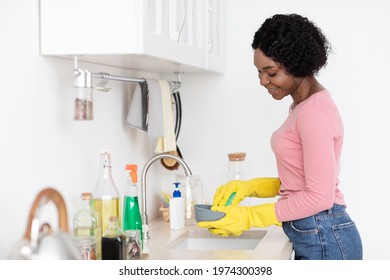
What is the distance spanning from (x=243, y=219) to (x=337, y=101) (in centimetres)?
87

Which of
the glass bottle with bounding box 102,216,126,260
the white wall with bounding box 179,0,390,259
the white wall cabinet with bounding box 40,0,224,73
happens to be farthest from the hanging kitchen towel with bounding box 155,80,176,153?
the glass bottle with bounding box 102,216,126,260

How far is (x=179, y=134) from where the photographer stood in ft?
9.12

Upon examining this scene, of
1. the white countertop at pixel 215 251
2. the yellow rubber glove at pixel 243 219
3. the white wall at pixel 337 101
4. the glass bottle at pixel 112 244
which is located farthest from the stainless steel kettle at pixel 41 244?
the white wall at pixel 337 101

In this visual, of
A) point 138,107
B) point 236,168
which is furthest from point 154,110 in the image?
point 236,168

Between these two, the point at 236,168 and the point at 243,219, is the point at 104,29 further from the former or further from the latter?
the point at 236,168

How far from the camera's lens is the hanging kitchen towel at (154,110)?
2.26m

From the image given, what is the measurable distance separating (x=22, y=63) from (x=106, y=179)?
394 mm

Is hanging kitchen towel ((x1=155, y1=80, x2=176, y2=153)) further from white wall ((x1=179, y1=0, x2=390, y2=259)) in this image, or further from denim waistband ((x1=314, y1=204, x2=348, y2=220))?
denim waistband ((x1=314, y1=204, x2=348, y2=220))

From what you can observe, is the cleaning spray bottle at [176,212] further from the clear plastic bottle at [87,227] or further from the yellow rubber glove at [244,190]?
the clear plastic bottle at [87,227]

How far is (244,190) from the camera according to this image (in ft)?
7.11

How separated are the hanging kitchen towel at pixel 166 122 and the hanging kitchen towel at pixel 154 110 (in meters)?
0.02

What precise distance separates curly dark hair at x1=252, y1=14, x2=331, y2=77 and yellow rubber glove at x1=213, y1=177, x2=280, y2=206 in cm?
48

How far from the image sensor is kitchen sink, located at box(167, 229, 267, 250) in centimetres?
236
